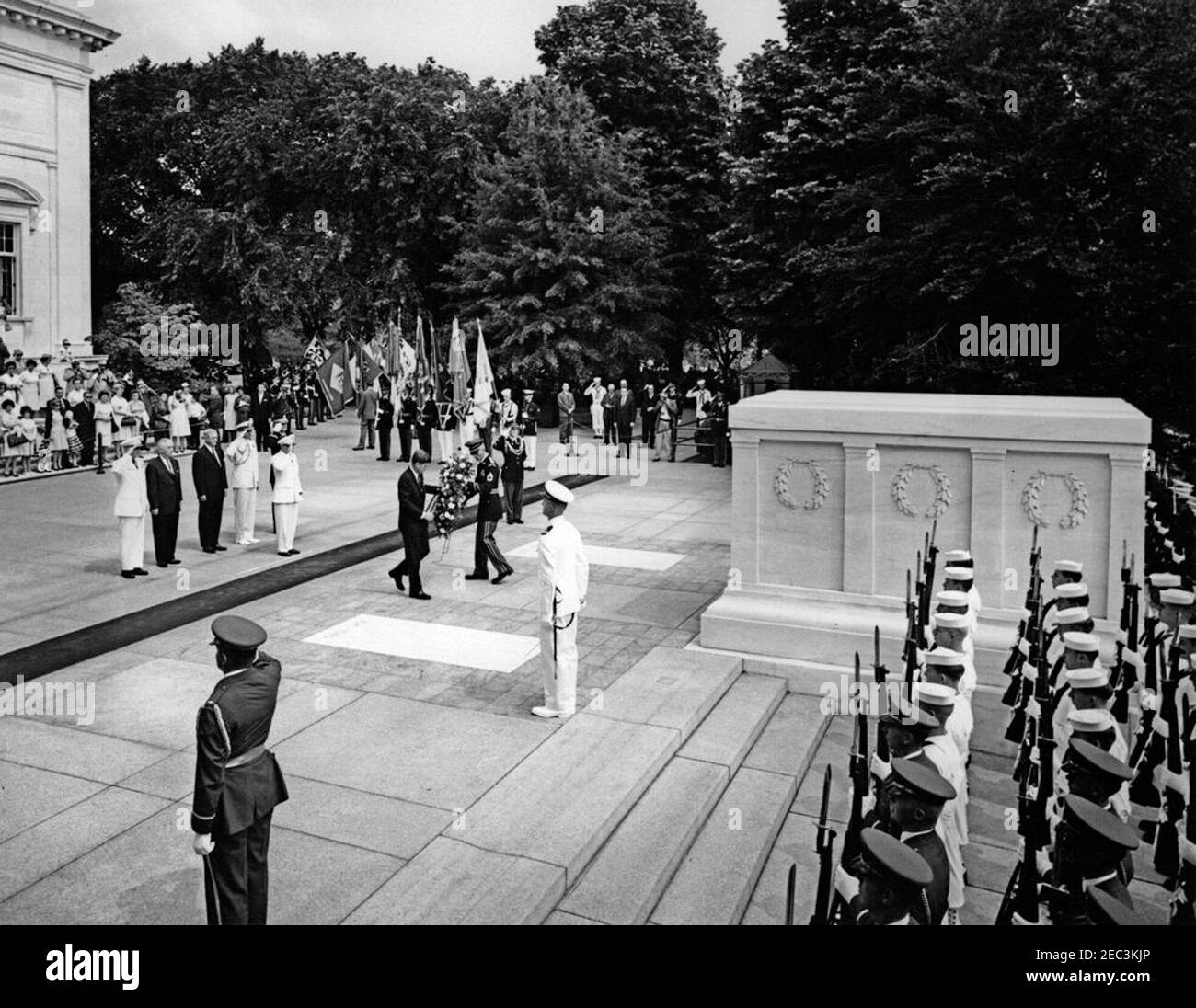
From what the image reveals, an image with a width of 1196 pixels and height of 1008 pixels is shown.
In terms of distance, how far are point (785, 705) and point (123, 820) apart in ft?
16.6

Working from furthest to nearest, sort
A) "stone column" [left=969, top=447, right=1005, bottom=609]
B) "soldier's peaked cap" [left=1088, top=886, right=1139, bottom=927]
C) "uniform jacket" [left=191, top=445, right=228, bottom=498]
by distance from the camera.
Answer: "uniform jacket" [left=191, top=445, right=228, bottom=498], "stone column" [left=969, top=447, right=1005, bottom=609], "soldier's peaked cap" [left=1088, top=886, right=1139, bottom=927]

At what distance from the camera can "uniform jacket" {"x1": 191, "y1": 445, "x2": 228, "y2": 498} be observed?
45.4 feet

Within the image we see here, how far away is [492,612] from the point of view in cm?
1126

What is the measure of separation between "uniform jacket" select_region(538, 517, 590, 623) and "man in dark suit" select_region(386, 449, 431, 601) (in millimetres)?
3788

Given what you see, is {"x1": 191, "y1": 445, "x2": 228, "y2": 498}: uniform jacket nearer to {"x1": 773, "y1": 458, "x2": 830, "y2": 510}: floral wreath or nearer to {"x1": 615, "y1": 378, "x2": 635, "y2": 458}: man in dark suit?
{"x1": 773, "y1": 458, "x2": 830, "y2": 510}: floral wreath

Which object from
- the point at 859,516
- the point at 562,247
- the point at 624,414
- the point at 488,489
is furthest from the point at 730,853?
the point at 562,247

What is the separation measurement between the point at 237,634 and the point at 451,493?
9.17 metres

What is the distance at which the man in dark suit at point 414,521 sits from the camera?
38.0 ft

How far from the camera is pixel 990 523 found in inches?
363

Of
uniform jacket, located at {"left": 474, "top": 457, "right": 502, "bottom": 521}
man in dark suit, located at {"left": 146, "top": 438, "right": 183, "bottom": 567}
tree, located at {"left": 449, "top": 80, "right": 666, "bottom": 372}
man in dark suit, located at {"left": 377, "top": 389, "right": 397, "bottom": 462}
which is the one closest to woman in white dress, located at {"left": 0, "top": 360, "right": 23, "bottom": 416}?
man in dark suit, located at {"left": 377, "top": 389, "right": 397, "bottom": 462}

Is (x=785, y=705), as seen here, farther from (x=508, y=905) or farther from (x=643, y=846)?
(x=508, y=905)

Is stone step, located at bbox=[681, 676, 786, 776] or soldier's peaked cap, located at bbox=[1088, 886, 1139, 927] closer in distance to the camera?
soldier's peaked cap, located at bbox=[1088, 886, 1139, 927]

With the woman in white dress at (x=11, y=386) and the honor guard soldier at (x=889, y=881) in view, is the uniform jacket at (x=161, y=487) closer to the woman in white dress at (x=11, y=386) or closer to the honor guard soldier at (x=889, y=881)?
the woman in white dress at (x=11, y=386)

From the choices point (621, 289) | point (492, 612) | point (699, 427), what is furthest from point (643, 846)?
point (621, 289)
